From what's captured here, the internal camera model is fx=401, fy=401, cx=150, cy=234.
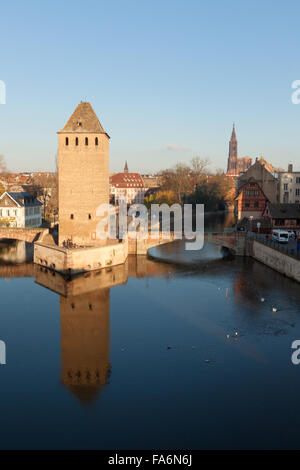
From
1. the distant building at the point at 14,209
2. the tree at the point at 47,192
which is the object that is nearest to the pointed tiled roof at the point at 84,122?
the distant building at the point at 14,209

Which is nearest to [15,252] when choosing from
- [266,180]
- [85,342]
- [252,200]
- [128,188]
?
[85,342]

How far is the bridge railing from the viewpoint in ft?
134

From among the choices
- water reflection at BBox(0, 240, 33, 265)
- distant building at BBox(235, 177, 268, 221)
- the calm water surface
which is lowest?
the calm water surface

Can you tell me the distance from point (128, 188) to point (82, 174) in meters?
94.6

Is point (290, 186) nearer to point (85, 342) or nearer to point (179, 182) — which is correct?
point (179, 182)

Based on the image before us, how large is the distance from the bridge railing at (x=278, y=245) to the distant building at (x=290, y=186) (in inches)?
732

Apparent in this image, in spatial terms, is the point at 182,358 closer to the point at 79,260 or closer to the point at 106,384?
the point at 106,384

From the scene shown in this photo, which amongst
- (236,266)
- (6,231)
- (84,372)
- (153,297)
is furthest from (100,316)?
(6,231)

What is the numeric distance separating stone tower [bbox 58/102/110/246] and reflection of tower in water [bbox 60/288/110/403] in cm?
1434

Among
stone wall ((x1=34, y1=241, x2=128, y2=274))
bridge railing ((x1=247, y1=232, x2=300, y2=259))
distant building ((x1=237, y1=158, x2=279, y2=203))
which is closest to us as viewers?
bridge railing ((x1=247, y1=232, x2=300, y2=259))

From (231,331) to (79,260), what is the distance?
2054 cm

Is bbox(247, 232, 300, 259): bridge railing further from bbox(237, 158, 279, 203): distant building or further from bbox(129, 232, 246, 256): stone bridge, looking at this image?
bbox(237, 158, 279, 203): distant building

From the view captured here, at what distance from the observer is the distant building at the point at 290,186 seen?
69.8m

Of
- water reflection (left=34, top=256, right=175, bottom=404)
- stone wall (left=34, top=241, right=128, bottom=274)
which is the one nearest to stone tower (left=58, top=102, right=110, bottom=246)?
stone wall (left=34, top=241, right=128, bottom=274)
